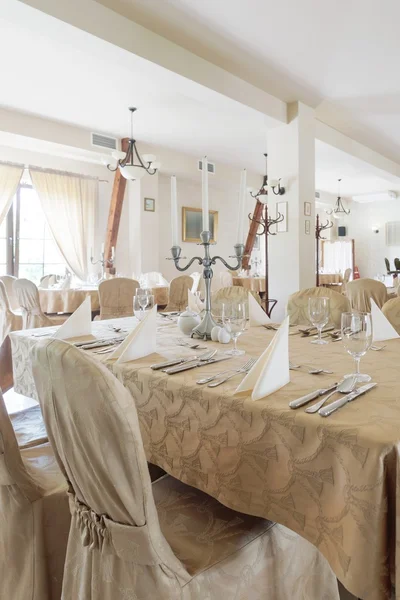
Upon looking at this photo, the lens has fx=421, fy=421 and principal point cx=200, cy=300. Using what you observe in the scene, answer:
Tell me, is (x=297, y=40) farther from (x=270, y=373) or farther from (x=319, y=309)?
(x=270, y=373)

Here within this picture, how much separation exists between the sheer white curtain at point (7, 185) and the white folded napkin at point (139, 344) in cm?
570

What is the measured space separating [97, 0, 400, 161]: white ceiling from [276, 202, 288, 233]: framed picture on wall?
1.26 meters

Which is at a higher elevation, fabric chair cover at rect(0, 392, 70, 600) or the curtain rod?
the curtain rod

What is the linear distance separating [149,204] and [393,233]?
836 cm

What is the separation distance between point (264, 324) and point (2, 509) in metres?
1.36

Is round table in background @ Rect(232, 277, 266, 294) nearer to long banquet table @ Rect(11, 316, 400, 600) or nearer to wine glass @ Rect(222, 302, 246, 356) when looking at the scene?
wine glass @ Rect(222, 302, 246, 356)

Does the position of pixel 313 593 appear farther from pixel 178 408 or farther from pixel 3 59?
pixel 3 59

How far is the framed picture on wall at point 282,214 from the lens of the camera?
5.35m

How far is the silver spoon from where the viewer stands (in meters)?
0.89

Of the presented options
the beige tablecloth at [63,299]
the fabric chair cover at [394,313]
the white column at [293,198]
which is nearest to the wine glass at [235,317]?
the fabric chair cover at [394,313]

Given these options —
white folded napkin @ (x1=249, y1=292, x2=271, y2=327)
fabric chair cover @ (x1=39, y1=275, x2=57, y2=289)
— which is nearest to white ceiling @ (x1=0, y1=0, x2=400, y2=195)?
fabric chair cover @ (x1=39, y1=275, x2=57, y2=289)

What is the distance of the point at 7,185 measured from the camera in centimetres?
629

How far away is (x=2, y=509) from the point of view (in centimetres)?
115

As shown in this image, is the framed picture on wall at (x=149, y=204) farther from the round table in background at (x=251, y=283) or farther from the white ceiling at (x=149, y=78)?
the round table in background at (x=251, y=283)
